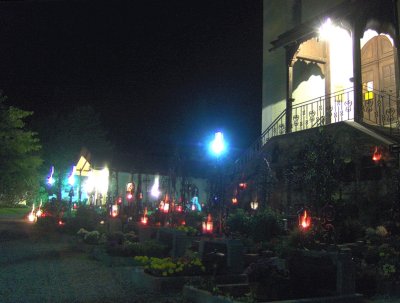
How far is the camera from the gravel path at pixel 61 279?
7.82m

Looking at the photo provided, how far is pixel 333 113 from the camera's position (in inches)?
753

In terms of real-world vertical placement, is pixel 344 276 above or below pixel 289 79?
below

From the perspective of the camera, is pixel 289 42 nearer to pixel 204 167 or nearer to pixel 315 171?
pixel 204 167

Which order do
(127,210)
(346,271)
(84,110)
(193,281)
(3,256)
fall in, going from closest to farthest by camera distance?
Result: 1. (346,271)
2. (193,281)
3. (3,256)
4. (127,210)
5. (84,110)

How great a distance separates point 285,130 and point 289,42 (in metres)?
3.80

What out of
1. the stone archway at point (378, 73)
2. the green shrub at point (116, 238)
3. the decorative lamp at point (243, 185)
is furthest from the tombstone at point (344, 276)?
the decorative lamp at point (243, 185)

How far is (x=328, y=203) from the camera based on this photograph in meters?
11.8

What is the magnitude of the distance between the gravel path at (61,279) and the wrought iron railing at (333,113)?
973cm

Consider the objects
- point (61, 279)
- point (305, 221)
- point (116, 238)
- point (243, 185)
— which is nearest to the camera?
point (61, 279)

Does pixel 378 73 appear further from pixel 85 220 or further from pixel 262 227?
pixel 85 220

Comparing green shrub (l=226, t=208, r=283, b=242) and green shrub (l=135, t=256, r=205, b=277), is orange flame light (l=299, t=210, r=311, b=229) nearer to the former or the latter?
green shrub (l=226, t=208, r=283, b=242)

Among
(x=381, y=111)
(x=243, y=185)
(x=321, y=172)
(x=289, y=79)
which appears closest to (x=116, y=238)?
(x=243, y=185)

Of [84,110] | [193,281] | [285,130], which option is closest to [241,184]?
[285,130]

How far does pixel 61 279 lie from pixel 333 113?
13442mm
